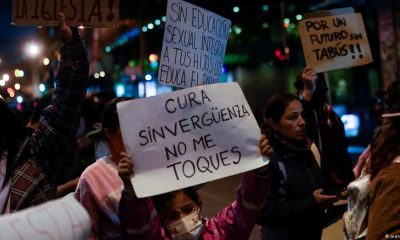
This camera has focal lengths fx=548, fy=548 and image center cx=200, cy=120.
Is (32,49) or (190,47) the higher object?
(32,49)

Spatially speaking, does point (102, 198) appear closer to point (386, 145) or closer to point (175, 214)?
point (175, 214)

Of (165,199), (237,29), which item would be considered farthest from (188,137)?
(237,29)

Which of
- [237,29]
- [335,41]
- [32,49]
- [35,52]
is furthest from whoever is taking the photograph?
[35,52]

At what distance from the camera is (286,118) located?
151 inches

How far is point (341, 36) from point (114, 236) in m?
3.40

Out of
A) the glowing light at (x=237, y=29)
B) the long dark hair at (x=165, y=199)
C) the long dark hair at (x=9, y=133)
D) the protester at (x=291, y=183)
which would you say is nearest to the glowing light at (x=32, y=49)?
the glowing light at (x=237, y=29)

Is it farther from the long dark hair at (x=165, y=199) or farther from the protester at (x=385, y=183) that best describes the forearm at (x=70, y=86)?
the protester at (x=385, y=183)

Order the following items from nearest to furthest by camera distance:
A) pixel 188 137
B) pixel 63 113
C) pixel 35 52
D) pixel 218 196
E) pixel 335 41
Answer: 1. pixel 188 137
2. pixel 63 113
3. pixel 335 41
4. pixel 218 196
5. pixel 35 52

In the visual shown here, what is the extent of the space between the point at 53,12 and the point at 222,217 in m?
1.49

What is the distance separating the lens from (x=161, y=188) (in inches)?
94.9

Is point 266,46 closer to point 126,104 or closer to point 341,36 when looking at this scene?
point 341,36

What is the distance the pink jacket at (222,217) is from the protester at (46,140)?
0.48m

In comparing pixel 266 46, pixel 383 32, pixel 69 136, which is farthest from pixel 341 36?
pixel 266 46

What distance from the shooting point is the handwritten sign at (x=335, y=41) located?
5.09 metres
